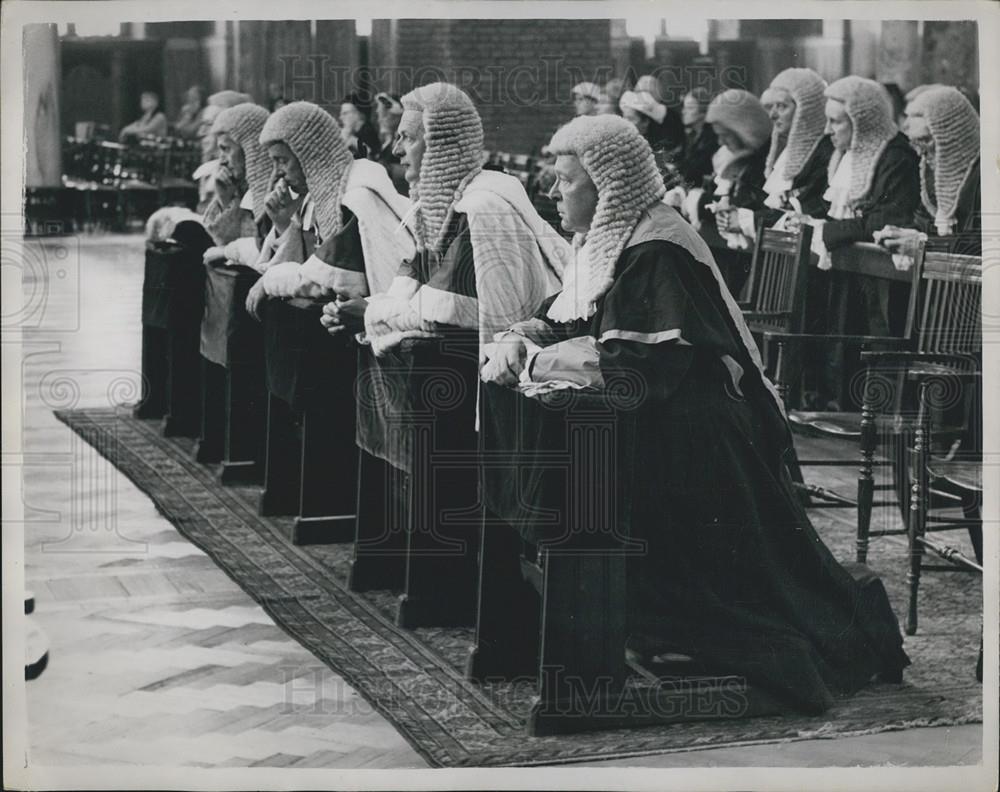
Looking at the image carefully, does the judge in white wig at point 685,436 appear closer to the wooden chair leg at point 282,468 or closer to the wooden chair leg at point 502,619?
the wooden chair leg at point 502,619

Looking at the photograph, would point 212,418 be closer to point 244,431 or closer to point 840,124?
point 244,431

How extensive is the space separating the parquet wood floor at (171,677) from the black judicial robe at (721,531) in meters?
0.32

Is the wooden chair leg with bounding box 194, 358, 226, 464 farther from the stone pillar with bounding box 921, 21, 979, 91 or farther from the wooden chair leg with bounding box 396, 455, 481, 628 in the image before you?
the stone pillar with bounding box 921, 21, 979, 91

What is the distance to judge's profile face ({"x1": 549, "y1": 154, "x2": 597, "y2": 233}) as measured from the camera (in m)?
4.13

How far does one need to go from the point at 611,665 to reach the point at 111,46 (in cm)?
2149

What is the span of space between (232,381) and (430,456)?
225cm

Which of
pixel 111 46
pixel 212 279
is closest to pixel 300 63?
pixel 212 279

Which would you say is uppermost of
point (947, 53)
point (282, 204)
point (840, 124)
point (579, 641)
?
point (947, 53)

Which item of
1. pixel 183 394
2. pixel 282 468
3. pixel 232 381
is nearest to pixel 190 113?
pixel 183 394

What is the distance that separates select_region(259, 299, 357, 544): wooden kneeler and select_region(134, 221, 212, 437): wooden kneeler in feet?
4.77

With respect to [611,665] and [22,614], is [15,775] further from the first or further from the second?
[611,665]

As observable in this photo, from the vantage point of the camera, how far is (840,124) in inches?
326

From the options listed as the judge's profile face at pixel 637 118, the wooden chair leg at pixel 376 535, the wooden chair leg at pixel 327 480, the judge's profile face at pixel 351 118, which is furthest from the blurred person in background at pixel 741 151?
the wooden chair leg at pixel 376 535

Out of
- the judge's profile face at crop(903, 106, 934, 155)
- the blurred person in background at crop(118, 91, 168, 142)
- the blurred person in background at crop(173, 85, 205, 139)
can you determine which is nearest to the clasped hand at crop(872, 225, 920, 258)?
the judge's profile face at crop(903, 106, 934, 155)
